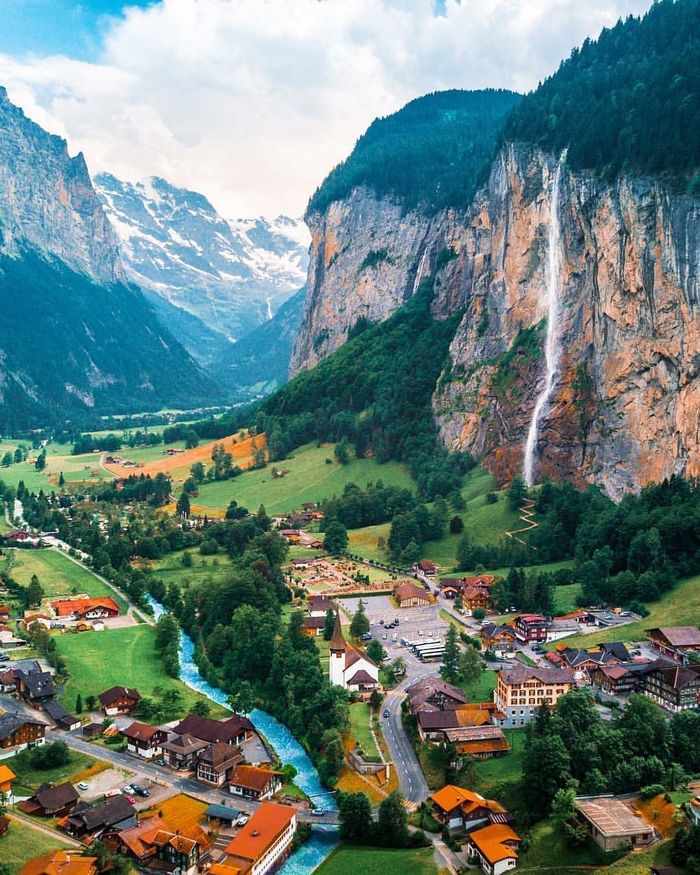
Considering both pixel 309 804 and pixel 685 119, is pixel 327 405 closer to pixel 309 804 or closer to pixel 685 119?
pixel 685 119

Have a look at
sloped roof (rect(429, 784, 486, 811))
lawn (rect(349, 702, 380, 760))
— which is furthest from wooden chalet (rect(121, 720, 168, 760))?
sloped roof (rect(429, 784, 486, 811))

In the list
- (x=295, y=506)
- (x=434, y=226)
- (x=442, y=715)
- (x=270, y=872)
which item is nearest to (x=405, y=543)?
(x=295, y=506)

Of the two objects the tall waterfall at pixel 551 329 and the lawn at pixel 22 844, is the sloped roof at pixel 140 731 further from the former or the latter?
the tall waterfall at pixel 551 329

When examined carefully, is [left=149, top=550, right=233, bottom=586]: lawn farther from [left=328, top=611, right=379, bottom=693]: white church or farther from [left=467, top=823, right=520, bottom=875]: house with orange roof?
[left=467, top=823, right=520, bottom=875]: house with orange roof

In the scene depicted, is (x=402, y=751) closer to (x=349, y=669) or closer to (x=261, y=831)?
(x=349, y=669)

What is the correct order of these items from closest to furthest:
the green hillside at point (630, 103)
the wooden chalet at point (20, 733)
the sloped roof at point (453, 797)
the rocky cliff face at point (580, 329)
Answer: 1. the sloped roof at point (453, 797)
2. the wooden chalet at point (20, 733)
3. the rocky cliff face at point (580, 329)
4. the green hillside at point (630, 103)

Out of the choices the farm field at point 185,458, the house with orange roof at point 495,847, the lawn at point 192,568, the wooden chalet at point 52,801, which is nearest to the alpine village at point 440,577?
the wooden chalet at point 52,801
